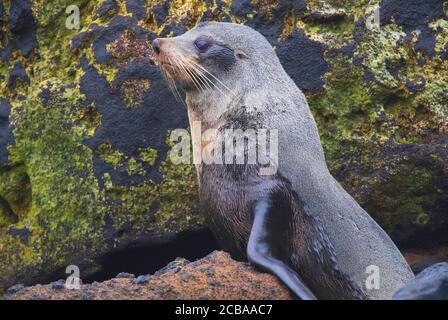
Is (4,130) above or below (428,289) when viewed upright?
above

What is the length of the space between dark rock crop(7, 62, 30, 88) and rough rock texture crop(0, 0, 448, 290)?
0.01 meters

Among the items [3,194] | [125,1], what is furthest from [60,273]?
[125,1]

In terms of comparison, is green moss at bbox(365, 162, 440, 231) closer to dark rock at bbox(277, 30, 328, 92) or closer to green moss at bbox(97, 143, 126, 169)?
dark rock at bbox(277, 30, 328, 92)

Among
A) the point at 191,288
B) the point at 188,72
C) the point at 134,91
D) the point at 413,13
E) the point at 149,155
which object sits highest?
the point at 413,13

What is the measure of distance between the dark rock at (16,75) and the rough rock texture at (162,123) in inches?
0.5

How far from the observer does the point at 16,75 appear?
7.74 meters

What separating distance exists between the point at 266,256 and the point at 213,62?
5.30 ft

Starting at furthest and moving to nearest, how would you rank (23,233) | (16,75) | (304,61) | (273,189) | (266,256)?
(16,75)
(304,61)
(23,233)
(273,189)
(266,256)

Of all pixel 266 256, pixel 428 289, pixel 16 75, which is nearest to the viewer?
pixel 428 289

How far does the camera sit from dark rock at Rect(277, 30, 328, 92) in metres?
7.50

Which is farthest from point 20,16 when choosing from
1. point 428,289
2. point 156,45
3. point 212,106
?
point 428,289

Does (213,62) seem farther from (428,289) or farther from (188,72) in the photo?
(428,289)
